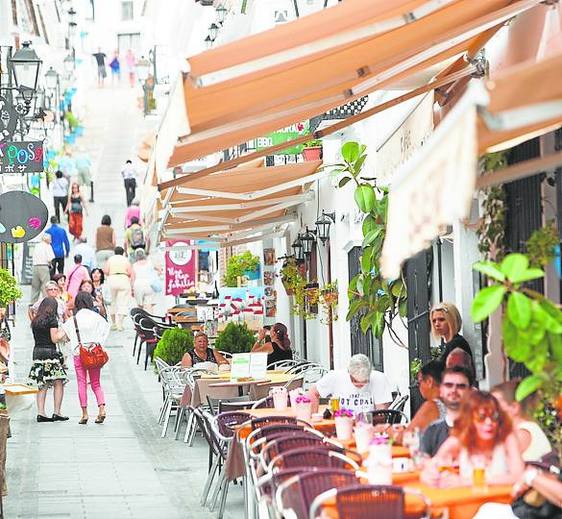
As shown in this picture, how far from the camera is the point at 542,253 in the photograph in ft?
26.5

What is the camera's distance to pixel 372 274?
15398 mm

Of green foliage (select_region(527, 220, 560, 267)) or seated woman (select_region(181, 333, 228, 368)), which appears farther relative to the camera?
seated woman (select_region(181, 333, 228, 368))

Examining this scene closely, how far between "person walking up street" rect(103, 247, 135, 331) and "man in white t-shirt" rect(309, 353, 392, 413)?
17828mm

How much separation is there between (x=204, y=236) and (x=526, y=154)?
15.0 metres

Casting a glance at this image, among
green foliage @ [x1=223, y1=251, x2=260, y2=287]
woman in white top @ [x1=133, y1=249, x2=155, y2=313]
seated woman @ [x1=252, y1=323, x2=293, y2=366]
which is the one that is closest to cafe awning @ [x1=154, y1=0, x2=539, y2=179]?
seated woman @ [x1=252, y1=323, x2=293, y2=366]

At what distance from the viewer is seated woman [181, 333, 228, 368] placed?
19.7 m

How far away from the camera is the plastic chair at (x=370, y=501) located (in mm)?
7543

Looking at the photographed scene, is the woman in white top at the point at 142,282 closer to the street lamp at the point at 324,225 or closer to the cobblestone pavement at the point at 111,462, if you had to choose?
the cobblestone pavement at the point at 111,462

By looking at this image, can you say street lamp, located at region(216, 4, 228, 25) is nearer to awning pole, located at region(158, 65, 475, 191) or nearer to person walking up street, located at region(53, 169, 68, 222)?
person walking up street, located at region(53, 169, 68, 222)

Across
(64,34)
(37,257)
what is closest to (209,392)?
(37,257)

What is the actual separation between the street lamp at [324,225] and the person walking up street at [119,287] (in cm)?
1047

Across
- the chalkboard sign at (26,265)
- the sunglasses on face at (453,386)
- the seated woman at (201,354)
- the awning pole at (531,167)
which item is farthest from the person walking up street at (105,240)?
the awning pole at (531,167)

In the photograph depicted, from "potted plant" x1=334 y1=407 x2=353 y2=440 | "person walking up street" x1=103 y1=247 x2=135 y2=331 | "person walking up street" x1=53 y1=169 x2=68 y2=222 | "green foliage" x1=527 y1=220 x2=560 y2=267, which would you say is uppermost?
"person walking up street" x1=53 y1=169 x2=68 y2=222

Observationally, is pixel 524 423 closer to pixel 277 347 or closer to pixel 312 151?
pixel 277 347
